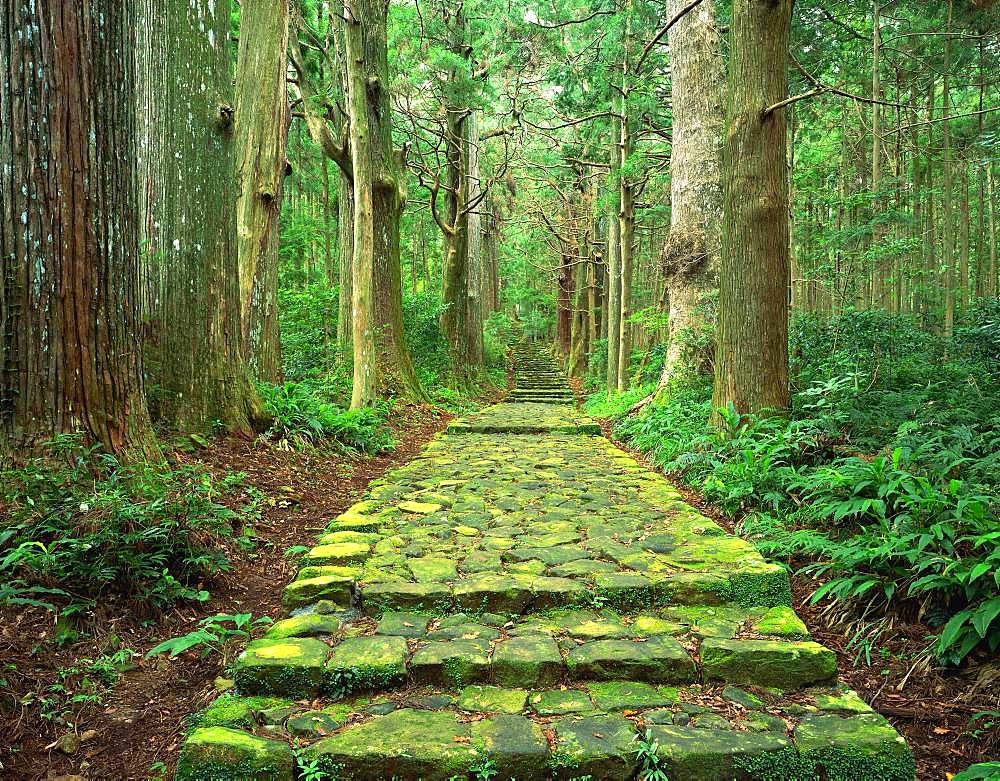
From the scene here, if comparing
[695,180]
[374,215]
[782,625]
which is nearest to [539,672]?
[782,625]

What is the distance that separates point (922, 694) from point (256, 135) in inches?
335

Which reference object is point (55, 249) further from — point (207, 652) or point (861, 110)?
point (861, 110)

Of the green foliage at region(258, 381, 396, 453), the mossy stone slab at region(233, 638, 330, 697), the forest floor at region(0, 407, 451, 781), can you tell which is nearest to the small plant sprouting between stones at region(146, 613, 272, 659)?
the forest floor at region(0, 407, 451, 781)

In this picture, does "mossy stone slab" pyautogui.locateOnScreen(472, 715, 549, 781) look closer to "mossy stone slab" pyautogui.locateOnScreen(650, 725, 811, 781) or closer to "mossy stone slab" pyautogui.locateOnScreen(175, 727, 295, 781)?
"mossy stone slab" pyautogui.locateOnScreen(650, 725, 811, 781)

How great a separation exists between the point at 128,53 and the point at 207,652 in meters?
3.84

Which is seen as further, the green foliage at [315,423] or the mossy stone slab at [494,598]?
the green foliage at [315,423]

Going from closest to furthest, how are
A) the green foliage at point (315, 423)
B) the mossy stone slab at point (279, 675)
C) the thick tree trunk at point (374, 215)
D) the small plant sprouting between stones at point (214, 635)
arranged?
the mossy stone slab at point (279, 675)
the small plant sprouting between stones at point (214, 635)
the green foliage at point (315, 423)
the thick tree trunk at point (374, 215)

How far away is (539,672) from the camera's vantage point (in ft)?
8.88

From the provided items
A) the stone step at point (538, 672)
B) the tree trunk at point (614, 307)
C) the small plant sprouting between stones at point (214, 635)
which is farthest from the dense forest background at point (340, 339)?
the tree trunk at point (614, 307)

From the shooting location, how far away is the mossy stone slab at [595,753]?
2.18 metres

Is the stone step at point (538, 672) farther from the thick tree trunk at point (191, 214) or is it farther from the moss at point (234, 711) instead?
the thick tree trunk at point (191, 214)

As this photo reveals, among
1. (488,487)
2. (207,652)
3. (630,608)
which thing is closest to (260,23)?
(488,487)

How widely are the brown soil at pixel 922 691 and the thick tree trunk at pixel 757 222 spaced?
2.92m

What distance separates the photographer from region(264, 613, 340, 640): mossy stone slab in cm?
301
